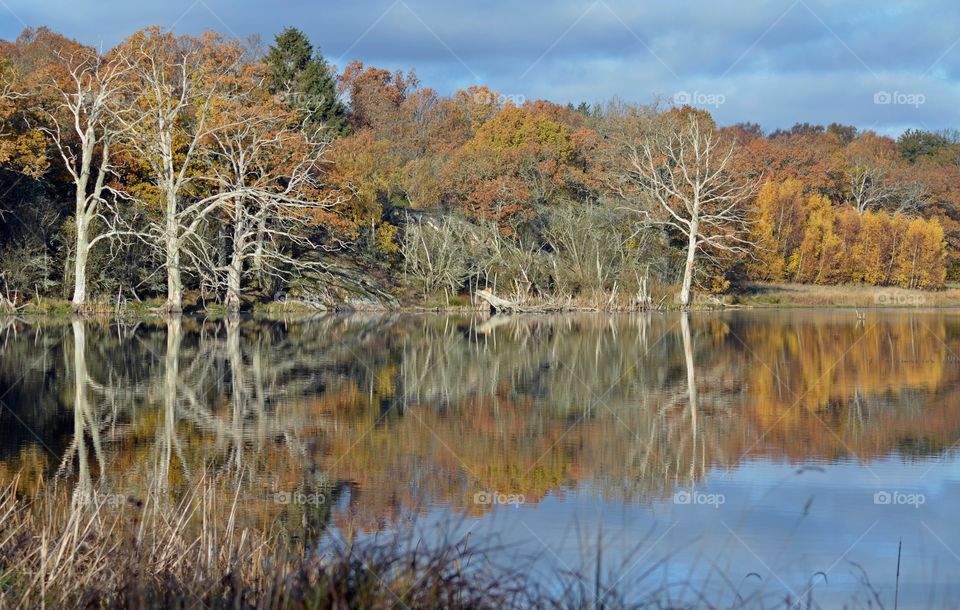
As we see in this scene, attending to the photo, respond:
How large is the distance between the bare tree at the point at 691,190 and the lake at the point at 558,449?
25.5 m

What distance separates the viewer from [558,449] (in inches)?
467

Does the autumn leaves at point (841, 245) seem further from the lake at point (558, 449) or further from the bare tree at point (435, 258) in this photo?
the lake at point (558, 449)

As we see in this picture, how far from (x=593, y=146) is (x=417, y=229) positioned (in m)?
16.4

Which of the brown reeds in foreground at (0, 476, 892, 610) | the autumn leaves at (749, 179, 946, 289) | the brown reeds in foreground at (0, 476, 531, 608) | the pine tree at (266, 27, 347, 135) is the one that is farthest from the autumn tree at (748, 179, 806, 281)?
the brown reeds in foreground at (0, 476, 531, 608)

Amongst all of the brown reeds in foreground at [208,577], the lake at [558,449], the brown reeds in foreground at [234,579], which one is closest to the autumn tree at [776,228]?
the lake at [558,449]

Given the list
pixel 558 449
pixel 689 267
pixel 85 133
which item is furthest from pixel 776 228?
pixel 558 449

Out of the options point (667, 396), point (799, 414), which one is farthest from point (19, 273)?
point (799, 414)

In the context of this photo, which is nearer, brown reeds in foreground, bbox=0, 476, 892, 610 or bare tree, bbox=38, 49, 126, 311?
brown reeds in foreground, bbox=0, 476, 892, 610

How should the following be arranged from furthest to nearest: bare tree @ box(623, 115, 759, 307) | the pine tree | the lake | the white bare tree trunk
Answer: the pine tree
bare tree @ box(623, 115, 759, 307)
the white bare tree trunk
the lake

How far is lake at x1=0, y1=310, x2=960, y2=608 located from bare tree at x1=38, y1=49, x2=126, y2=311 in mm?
12462

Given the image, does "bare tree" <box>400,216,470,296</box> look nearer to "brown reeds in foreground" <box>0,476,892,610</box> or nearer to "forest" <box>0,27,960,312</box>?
"forest" <box>0,27,960,312</box>

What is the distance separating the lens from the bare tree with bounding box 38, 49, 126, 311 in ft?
118

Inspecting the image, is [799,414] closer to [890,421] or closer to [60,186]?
[890,421]

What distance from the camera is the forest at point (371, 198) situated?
124ft
